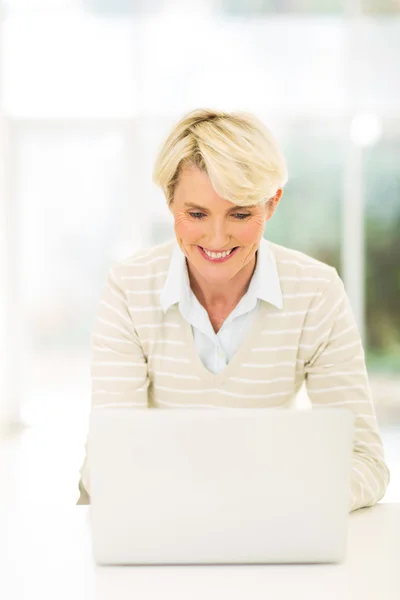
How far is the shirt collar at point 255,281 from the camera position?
1.81 metres

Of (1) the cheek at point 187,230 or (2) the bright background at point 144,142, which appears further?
(2) the bright background at point 144,142

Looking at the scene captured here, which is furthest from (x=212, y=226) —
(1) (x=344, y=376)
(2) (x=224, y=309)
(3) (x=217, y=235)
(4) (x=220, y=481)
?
(4) (x=220, y=481)

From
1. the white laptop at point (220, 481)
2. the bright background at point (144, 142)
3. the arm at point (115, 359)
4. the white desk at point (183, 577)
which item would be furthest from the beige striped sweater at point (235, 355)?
the bright background at point (144, 142)

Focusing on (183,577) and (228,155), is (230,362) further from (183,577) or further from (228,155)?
(183,577)

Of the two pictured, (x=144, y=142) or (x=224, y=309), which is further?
(x=144, y=142)

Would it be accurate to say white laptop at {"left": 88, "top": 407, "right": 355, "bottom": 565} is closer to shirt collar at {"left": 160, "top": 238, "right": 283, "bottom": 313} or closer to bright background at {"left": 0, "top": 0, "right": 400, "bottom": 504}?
shirt collar at {"left": 160, "top": 238, "right": 283, "bottom": 313}

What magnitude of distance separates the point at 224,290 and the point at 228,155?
388 millimetres

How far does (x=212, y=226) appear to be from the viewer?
5.60 ft

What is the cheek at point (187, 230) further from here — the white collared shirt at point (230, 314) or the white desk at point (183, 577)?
the white desk at point (183, 577)

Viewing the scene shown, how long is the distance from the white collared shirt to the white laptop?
0.70 metres

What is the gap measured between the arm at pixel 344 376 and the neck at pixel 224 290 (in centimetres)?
19

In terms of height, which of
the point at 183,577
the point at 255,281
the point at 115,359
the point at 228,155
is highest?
the point at 228,155

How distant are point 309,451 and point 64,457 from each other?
12.5ft

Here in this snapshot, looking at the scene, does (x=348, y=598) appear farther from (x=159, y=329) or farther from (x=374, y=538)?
(x=159, y=329)
